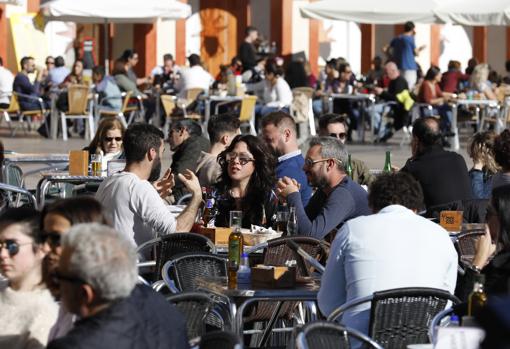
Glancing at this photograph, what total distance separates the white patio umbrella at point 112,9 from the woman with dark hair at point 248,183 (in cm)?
1837

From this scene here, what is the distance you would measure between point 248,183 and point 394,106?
17.2 meters

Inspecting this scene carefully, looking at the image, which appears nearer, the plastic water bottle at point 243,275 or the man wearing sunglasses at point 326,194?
the plastic water bottle at point 243,275

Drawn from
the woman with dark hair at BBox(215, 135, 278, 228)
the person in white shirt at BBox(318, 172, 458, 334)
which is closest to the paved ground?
the woman with dark hair at BBox(215, 135, 278, 228)

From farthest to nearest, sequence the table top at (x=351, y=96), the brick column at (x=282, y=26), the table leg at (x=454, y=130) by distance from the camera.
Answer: the brick column at (x=282, y=26) → the table top at (x=351, y=96) → the table leg at (x=454, y=130)

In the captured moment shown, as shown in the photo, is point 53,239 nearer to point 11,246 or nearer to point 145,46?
point 11,246

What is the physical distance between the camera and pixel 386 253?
620cm

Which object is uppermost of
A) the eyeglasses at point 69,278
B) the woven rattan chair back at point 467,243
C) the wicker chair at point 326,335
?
the eyeglasses at point 69,278

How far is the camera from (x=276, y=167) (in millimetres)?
10406

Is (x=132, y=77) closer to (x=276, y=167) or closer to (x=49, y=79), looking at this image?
(x=49, y=79)

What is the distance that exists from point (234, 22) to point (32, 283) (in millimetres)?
32363

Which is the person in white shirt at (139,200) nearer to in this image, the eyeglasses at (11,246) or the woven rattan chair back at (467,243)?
the woven rattan chair back at (467,243)

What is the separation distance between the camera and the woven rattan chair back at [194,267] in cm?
732

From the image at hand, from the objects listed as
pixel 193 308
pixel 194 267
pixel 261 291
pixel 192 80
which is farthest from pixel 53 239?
pixel 192 80

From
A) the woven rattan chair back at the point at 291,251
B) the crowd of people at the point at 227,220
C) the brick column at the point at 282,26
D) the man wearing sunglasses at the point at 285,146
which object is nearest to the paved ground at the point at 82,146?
the crowd of people at the point at 227,220
